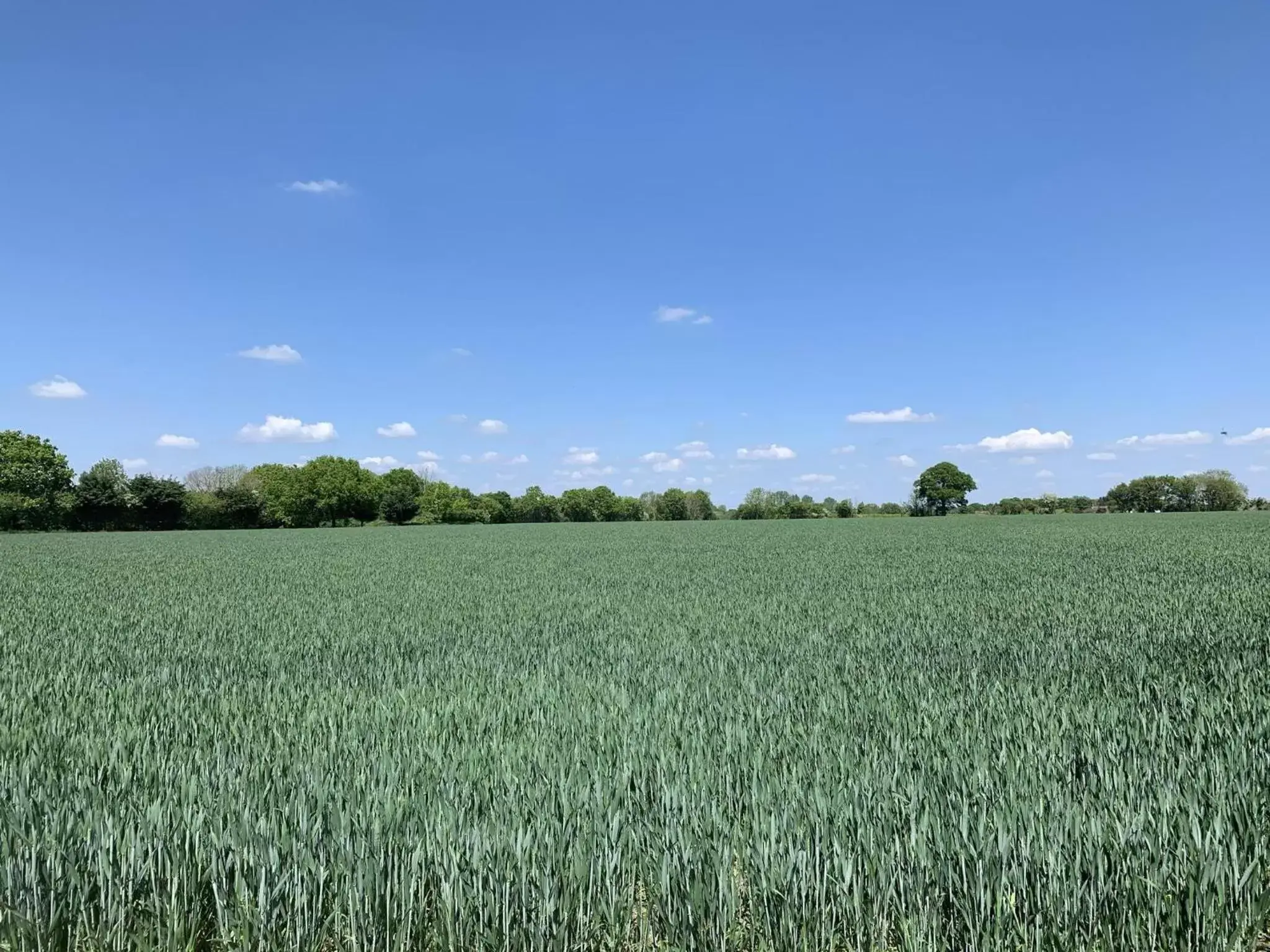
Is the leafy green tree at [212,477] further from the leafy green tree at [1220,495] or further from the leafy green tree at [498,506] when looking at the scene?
the leafy green tree at [1220,495]

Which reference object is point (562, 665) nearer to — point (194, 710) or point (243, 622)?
point (194, 710)

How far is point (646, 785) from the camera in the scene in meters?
4.12

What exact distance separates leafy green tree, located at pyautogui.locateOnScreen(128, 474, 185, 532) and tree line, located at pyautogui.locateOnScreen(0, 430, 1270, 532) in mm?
119

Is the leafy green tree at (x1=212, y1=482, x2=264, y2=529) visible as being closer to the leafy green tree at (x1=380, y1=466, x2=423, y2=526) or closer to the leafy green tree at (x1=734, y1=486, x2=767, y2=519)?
the leafy green tree at (x1=380, y1=466, x2=423, y2=526)

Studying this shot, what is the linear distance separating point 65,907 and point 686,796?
2806 millimetres

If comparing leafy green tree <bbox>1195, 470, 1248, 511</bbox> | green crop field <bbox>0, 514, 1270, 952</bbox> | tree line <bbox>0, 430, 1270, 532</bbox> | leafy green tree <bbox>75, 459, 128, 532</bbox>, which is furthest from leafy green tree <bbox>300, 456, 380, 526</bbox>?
leafy green tree <bbox>1195, 470, 1248, 511</bbox>

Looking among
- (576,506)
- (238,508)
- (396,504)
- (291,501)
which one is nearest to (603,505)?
(576,506)

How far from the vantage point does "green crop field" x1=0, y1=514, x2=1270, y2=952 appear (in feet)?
9.34

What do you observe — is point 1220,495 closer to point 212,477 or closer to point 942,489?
point 942,489

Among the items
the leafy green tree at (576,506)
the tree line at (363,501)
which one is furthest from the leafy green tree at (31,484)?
the leafy green tree at (576,506)

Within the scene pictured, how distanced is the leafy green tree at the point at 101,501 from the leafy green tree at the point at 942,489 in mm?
130455

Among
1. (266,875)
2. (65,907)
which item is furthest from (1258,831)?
(65,907)

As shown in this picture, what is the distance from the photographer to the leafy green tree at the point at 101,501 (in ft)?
259

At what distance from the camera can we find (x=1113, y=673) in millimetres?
7465
